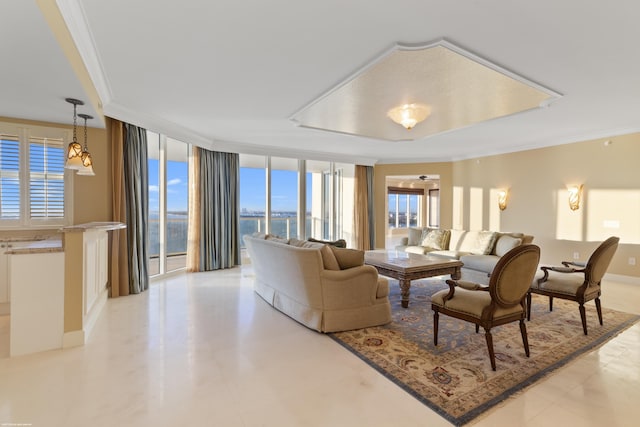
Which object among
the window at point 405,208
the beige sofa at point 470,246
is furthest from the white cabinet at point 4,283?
the window at point 405,208

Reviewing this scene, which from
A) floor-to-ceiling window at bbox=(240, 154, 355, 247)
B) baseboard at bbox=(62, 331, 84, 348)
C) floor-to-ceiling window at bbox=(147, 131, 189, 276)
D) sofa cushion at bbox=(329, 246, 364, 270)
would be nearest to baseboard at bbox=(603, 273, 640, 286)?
sofa cushion at bbox=(329, 246, 364, 270)

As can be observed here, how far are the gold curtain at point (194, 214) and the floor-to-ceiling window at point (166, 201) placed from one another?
15 cm

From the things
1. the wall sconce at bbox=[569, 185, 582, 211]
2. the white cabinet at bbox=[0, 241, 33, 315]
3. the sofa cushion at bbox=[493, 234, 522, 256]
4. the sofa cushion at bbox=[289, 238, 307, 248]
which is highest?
the wall sconce at bbox=[569, 185, 582, 211]

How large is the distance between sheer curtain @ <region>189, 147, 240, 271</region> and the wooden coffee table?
10.7ft

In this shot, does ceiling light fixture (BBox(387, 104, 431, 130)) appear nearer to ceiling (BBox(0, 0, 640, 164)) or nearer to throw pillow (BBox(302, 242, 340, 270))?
ceiling (BBox(0, 0, 640, 164))

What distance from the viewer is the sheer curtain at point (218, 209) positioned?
634 centimetres

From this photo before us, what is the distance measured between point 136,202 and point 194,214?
151 cm

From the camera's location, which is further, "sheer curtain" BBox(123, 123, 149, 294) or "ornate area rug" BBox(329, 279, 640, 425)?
"sheer curtain" BBox(123, 123, 149, 294)

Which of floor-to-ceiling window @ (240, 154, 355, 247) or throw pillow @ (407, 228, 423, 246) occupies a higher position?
floor-to-ceiling window @ (240, 154, 355, 247)

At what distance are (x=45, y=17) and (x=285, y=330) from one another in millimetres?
3182

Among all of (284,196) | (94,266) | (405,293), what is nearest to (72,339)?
(94,266)

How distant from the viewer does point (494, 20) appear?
2277mm

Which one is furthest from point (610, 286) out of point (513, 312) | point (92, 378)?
point (92, 378)

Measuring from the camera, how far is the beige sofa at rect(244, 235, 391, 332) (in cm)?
325
